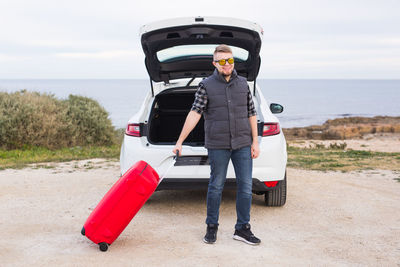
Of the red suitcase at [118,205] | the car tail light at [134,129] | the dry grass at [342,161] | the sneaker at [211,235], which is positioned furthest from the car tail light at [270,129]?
the dry grass at [342,161]

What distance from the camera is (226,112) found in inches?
160

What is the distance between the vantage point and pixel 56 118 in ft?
45.4

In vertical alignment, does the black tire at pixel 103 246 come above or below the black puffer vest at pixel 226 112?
below

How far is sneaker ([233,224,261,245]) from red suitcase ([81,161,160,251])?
94 cm

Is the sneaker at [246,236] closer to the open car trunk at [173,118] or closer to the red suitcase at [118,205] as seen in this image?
the red suitcase at [118,205]

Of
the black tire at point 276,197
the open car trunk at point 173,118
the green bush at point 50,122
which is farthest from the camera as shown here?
the green bush at point 50,122

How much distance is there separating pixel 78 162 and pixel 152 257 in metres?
6.51

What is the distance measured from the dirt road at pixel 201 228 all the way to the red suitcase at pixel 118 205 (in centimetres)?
16

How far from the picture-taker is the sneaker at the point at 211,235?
4206 mm

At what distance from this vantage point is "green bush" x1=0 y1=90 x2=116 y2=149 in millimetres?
12688

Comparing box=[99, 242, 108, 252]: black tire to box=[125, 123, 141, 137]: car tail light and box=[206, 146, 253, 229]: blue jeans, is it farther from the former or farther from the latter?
box=[125, 123, 141, 137]: car tail light

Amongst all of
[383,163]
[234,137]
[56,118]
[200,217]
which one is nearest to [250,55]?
[234,137]

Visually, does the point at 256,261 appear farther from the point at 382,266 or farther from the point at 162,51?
the point at 162,51

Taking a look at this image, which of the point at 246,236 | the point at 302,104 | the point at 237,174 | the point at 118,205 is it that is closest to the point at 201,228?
the point at 246,236
